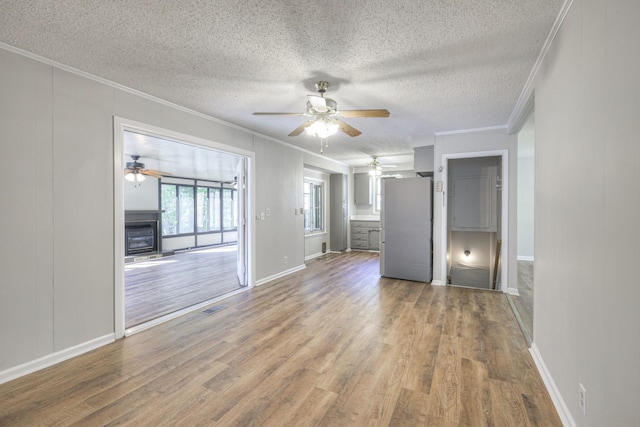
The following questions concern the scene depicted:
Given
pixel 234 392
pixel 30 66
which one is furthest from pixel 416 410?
pixel 30 66

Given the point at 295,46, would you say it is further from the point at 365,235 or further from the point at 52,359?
the point at 365,235

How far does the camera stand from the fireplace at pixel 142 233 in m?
7.46

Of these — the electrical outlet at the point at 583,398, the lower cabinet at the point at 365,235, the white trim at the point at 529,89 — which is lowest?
the electrical outlet at the point at 583,398

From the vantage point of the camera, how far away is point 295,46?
2105 mm

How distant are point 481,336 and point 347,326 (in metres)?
1.33

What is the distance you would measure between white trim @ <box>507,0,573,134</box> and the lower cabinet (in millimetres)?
4506

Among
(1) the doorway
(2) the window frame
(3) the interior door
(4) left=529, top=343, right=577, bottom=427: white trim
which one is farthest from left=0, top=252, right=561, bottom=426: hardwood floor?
(2) the window frame

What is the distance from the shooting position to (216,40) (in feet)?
6.68

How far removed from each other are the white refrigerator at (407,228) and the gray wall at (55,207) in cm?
378

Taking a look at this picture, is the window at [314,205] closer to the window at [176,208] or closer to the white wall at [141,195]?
the window at [176,208]

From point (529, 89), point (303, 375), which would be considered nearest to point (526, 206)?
point (529, 89)

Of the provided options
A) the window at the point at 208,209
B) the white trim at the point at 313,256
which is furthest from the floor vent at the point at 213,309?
the window at the point at 208,209

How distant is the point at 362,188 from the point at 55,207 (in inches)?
277

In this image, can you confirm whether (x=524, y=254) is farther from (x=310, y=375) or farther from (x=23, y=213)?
(x=23, y=213)
